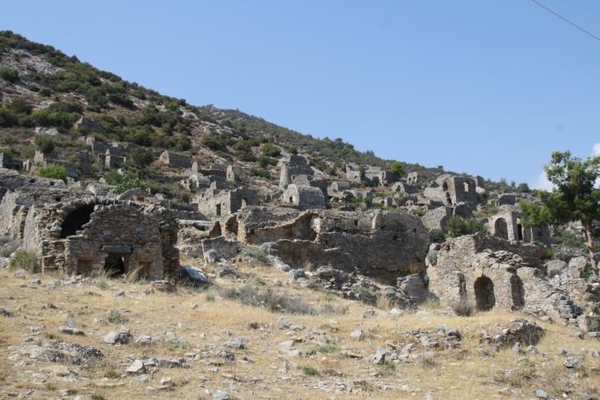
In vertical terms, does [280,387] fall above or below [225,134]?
below

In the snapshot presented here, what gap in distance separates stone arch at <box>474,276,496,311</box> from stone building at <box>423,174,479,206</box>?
4266 cm

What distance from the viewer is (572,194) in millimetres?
22391

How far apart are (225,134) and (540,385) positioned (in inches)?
2809

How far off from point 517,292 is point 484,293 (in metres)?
2.21

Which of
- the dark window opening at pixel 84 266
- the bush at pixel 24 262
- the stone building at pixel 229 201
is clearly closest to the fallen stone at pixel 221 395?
the dark window opening at pixel 84 266

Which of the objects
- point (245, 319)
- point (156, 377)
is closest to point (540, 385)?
point (245, 319)

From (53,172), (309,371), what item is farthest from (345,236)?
(53,172)

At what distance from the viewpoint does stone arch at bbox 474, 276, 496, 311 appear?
60.9 feet

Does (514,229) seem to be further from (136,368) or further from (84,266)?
(136,368)

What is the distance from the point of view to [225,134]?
79688 millimetres

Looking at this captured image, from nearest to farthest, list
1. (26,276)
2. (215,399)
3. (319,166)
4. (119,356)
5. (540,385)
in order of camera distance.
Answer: (215,399)
(119,356)
(540,385)
(26,276)
(319,166)

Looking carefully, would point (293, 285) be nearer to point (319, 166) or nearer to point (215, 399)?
point (215, 399)

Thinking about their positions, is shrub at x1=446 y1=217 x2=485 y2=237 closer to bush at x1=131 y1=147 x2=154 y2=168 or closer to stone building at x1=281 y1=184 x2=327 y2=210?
stone building at x1=281 y1=184 x2=327 y2=210

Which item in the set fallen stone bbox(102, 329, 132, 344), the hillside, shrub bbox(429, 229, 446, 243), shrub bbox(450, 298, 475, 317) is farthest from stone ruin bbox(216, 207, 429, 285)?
shrub bbox(429, 229, 446, 243)
